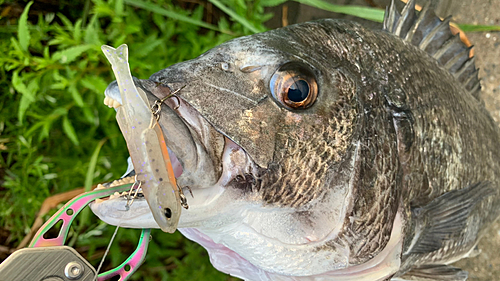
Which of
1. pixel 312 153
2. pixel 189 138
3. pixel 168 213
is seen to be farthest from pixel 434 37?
pixel 168 213

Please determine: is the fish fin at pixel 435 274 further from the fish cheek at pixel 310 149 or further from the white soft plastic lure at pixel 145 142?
the white soft plastic lure at pixel 145 142

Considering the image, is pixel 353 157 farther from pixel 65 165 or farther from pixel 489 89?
pixel 489 89

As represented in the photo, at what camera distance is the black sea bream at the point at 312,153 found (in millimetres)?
703

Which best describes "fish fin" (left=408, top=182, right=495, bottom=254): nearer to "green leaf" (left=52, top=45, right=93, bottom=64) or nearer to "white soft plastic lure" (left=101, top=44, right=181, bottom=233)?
"white soft plastic lure" (left=101, top=44, right=181, bottom=233)

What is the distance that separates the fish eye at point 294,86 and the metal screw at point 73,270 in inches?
19.9

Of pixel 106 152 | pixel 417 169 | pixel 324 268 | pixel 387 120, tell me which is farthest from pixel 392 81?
pixel 106 152

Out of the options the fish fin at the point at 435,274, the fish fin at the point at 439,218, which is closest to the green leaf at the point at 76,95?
the fish fin at the point at 439,218

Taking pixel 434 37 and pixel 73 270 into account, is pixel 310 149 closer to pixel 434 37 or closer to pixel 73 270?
pixel 73 270

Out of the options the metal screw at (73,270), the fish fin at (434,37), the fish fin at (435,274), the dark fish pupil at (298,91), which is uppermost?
the fish fin at (434,37)

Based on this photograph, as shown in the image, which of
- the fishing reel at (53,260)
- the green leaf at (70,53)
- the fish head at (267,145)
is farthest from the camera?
the green leaf at (70,53)

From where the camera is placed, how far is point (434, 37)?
1504mm

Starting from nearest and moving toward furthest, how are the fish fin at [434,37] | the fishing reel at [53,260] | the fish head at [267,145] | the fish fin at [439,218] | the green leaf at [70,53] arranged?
1. the fishing reel at [53,260]
2. the fish head at [267,145]
3. the fish fin at [439,218]
4. the green leaf at [70,53]
5. the fish fin at [434,37]

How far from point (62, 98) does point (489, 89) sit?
8.42 feet

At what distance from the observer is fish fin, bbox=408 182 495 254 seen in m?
1.05
